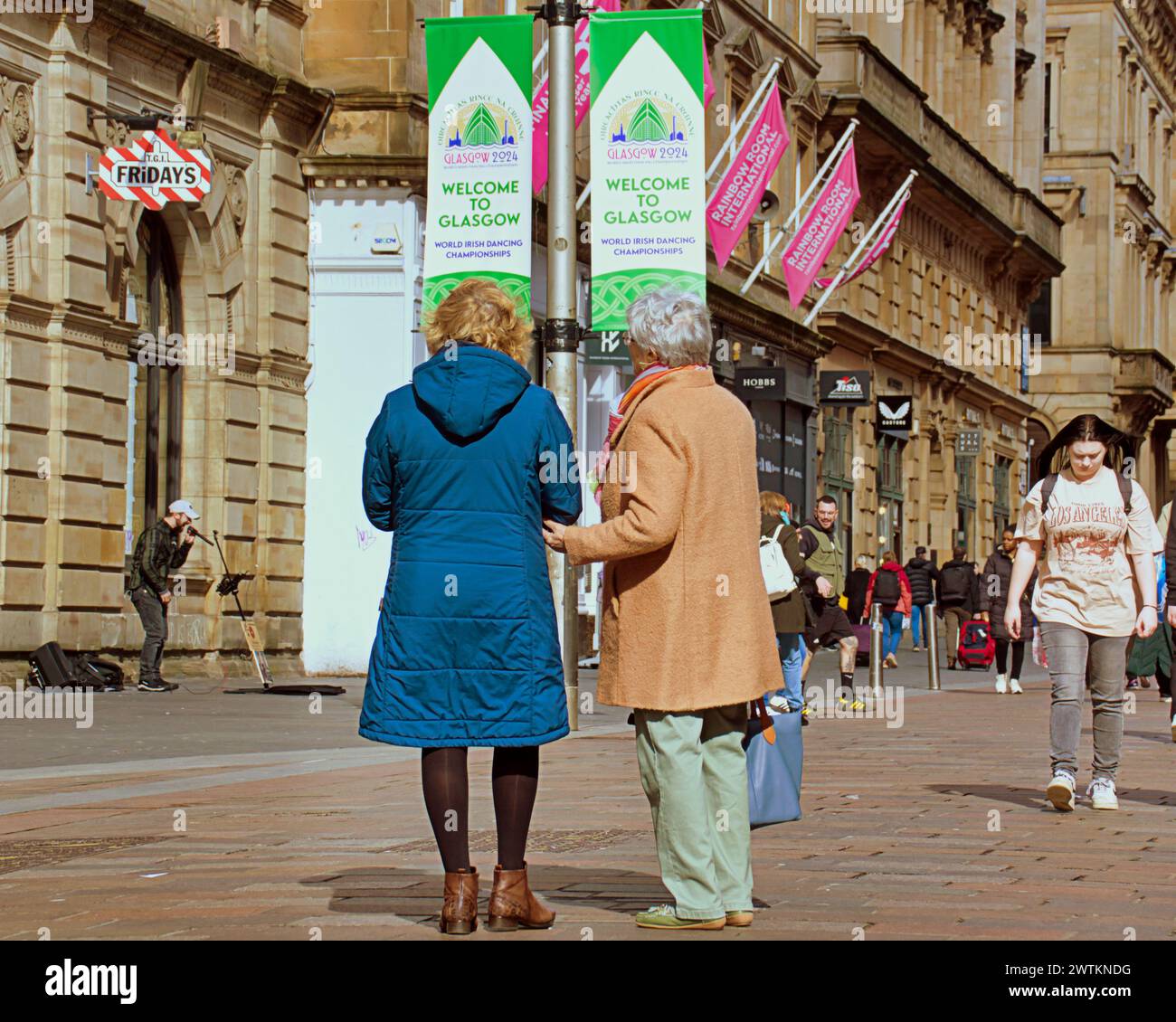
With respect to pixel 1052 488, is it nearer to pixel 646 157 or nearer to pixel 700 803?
pixel 700 803

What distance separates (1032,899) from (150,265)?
1664 cm

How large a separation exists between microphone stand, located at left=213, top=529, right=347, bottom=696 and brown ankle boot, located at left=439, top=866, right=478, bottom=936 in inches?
556

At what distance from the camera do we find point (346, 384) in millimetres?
24812

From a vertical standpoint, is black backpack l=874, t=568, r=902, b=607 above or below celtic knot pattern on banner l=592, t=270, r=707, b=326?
below

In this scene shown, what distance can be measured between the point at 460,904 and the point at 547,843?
2.57 meters

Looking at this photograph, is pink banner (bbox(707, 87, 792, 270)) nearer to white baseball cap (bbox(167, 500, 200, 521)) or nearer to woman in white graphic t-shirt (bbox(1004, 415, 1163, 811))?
white baseball cap (bbox(167, 500, 200, 521))

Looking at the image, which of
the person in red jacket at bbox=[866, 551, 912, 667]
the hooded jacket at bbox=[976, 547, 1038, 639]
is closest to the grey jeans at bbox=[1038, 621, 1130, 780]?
the hooded jacket at bbox=[976, 547, 1038, 639]

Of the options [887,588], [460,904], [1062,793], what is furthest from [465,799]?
[887,588]

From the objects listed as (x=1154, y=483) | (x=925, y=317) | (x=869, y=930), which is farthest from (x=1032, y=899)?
(x=1154, y=483)

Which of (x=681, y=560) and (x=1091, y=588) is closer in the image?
(x=681, y=560)

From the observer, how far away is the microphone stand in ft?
68.6

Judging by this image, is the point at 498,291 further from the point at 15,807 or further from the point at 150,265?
the point at 150,265

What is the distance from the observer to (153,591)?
20234 millimetres

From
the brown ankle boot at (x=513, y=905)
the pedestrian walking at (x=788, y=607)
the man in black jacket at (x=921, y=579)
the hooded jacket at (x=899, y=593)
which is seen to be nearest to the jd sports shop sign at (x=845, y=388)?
the man in black jacket at (x=921, y=579)
